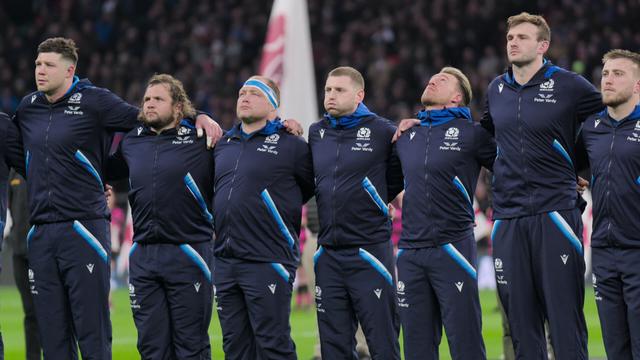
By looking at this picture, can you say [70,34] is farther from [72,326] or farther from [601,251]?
[601,251]

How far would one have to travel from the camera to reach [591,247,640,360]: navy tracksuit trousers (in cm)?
830

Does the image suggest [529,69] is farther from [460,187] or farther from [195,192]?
[195,192]

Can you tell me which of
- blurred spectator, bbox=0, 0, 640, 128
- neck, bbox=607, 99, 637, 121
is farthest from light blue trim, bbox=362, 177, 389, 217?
blurred spectator, bbox=0, 0, 640, 128

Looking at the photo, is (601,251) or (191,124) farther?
(191,124)

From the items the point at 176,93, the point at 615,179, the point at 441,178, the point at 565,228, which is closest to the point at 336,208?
the point at 441,178

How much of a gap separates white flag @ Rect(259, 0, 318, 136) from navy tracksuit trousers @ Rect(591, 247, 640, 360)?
1038cm

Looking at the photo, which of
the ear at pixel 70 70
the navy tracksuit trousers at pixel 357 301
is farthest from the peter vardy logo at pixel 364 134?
the ear at pixel 70 70

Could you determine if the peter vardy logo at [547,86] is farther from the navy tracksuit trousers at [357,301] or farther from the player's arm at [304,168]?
the player's arm at [304,168]

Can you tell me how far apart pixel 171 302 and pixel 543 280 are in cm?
288

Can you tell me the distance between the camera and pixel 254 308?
356 inches

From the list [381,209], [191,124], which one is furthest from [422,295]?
[191,124]

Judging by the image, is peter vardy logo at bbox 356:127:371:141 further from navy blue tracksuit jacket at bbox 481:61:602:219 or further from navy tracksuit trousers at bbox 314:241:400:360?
navy blue tracksuit jacket at bbox 481:61:602:219

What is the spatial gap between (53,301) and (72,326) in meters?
0.27

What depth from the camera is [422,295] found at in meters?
9.07
